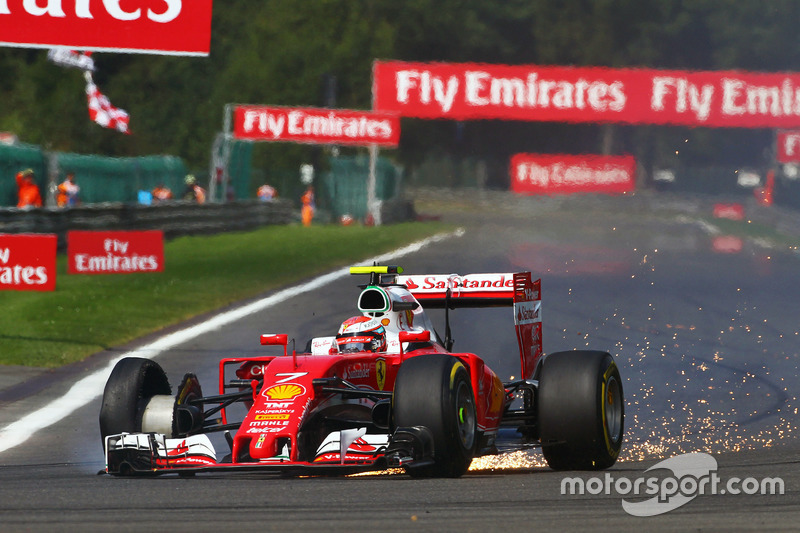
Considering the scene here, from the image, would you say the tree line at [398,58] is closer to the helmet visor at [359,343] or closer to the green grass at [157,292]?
the green grass at [157,292]

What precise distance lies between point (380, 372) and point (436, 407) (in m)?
1.30

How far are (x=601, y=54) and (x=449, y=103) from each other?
8711mm

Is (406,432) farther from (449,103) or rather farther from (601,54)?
(601,54)

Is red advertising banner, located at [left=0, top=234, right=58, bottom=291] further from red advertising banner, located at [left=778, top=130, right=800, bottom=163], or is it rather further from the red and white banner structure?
red advertising banner, located at [left=778, top=130, right=800, bottom=163]

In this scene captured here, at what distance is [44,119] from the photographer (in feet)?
190

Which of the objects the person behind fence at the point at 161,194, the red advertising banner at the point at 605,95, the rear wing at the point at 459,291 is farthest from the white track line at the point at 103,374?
the red advertising banner at the point at 605,95

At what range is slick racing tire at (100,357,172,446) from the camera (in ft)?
27.5

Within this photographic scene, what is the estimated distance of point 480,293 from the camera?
10.3 metres

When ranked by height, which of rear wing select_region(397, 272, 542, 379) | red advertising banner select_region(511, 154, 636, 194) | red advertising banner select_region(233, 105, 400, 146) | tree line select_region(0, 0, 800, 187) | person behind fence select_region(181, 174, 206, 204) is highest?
tree line select_region(0, 0, 800, 187)

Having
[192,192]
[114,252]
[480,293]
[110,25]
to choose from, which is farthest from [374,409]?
[192,192]

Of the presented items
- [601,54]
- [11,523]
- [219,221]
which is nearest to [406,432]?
[11,523]

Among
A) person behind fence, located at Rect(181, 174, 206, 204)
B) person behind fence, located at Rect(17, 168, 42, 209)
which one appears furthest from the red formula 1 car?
person behind fence, located at Rect(181, 174, 206, 204)

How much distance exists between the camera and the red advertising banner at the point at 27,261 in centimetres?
1614

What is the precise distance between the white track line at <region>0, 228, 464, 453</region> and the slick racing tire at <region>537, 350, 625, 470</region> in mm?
4057
